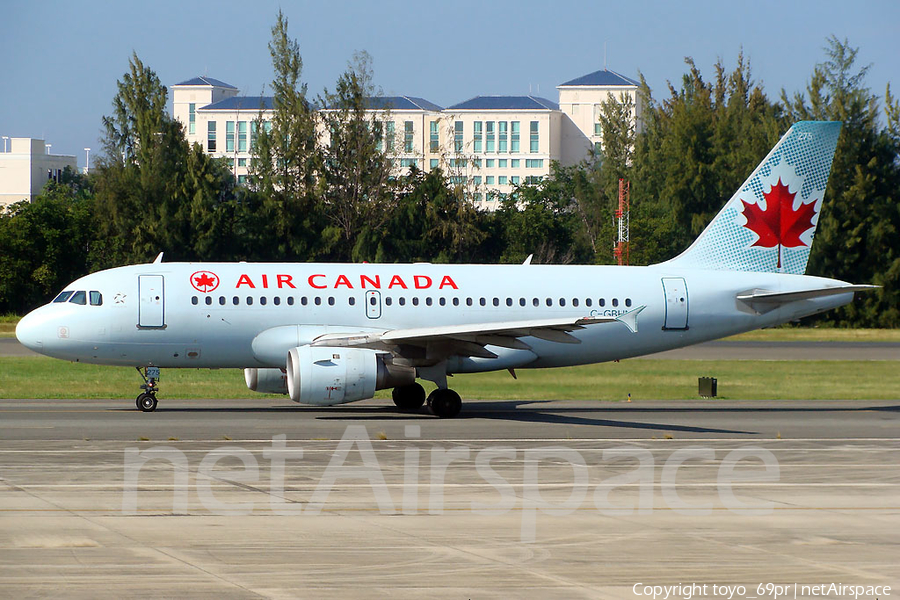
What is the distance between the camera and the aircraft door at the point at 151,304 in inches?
1101

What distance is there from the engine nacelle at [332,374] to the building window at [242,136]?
14732cm

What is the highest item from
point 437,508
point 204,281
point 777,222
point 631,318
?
point 777,222

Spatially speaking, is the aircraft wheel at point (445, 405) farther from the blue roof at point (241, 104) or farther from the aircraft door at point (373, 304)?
the blue roof at point (241, 104)

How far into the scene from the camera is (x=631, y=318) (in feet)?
93.5

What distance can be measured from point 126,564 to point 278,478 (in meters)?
5.88

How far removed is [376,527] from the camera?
1359cm

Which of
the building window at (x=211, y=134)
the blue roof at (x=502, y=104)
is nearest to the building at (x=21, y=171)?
the building window at (x=211, y=134)

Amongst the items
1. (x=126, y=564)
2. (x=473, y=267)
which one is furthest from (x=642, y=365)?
(x=126, y=564)

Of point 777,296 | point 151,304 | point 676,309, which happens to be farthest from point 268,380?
point 777,296

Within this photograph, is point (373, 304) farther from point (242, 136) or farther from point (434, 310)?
point (242, 136)

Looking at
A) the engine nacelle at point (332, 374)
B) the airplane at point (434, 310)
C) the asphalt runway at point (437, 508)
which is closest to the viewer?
the asphalt runway at point (437, 508)

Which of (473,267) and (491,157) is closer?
(473,267)

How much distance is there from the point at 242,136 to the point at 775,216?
473 feet

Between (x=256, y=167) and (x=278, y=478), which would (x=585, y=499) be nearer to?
(x=278, y=478)
